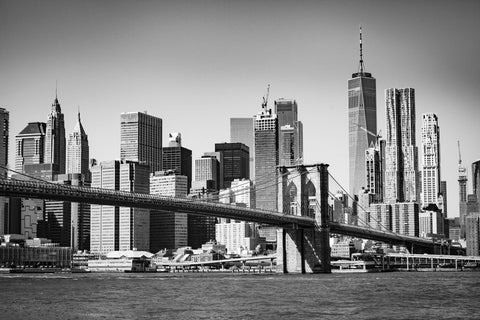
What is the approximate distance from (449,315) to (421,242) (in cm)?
10230

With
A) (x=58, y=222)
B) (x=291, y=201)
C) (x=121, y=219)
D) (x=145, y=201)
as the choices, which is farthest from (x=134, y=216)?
(x=145, y=201)

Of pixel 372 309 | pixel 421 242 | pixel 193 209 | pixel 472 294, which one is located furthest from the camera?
pixel 421 242

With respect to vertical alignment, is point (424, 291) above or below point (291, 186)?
below

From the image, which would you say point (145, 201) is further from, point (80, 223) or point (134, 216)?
point (80, 223)

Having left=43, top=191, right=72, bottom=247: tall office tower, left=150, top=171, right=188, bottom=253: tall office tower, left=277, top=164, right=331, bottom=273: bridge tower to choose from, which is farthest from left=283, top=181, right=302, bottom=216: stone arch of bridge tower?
left=43, top=191, right=72, bottom=247: tall office tower

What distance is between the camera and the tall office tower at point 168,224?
188375 millimetres

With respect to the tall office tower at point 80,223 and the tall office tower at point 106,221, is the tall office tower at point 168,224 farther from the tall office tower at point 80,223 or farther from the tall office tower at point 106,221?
the tall office tower at point 80,223

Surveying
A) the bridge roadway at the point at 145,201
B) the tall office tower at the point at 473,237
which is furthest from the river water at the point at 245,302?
the tall office tower at the point at 473,237

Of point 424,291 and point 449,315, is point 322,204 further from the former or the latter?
point 449,315

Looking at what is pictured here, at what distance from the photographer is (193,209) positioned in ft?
247

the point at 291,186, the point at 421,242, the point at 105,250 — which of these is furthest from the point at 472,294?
the point at 105,250

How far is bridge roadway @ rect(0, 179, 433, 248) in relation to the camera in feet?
211

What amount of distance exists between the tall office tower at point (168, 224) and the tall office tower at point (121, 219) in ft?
9.84

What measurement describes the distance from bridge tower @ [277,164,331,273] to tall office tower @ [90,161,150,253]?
94258 millimetres
